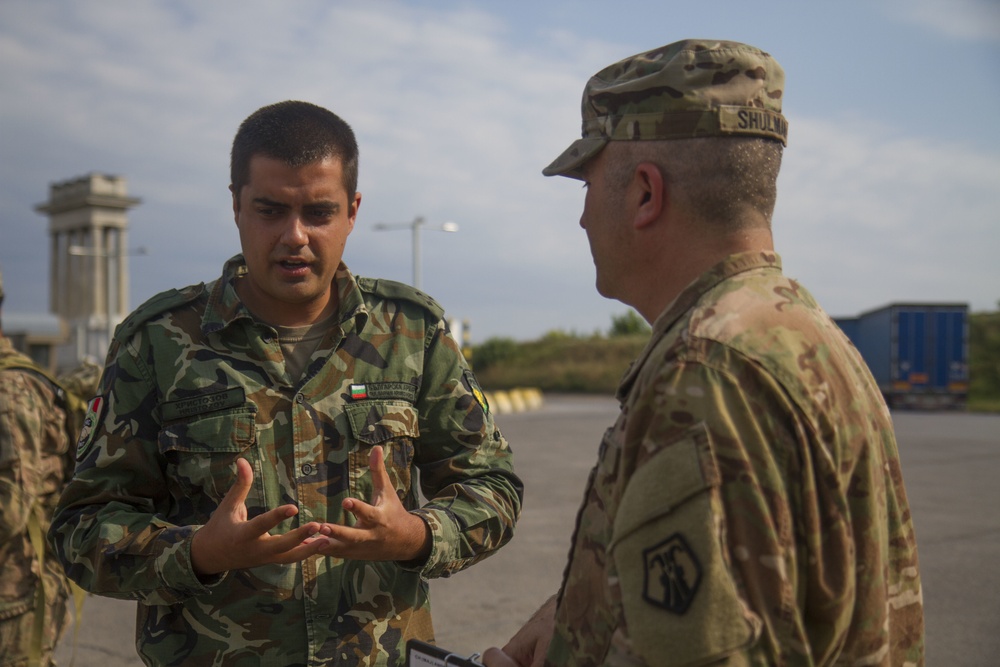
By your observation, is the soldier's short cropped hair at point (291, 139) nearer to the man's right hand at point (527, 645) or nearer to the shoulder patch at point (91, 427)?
A: the shoulder patch at point (91, 427)

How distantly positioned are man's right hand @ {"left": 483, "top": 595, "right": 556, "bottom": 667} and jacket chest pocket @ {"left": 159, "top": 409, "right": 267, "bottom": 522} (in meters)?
0.81

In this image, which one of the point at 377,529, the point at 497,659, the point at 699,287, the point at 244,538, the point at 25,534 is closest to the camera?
the point at 699,287

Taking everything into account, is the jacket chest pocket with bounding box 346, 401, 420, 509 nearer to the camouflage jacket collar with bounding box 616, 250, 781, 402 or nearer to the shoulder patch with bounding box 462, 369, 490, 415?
the shoulder patch with bounding box 462, 369, 490, 415

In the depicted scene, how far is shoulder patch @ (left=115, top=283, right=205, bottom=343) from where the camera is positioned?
2578mm

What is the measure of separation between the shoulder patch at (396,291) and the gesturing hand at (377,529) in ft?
2.31

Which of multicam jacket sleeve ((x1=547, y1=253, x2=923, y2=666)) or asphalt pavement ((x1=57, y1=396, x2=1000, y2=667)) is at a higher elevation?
multicam jacket sleeve ((x1=547, y1=253, x2=923, y2=666))

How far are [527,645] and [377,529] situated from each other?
1.50ft

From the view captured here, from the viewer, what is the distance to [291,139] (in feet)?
8.46

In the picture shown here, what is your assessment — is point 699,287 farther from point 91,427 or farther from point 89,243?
point 89,243

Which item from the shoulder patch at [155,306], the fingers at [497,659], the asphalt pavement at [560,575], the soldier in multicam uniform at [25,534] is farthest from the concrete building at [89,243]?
the fingers at [497,659]

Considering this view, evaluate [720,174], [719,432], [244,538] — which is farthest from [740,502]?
[244,538]

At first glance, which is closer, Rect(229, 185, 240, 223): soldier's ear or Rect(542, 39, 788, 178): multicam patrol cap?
Rect(542, 39, 788, 178): multicam patrol cap

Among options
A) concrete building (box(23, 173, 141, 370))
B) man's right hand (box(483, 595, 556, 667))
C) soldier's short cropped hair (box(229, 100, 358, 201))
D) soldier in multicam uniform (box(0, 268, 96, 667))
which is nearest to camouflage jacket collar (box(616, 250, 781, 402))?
man's right hand (box(483, 595, 556, 667))

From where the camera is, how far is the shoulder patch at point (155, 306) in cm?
258
